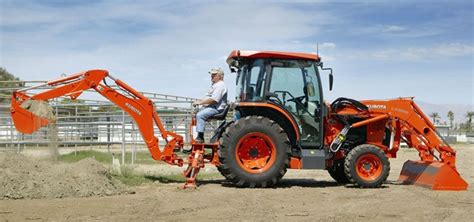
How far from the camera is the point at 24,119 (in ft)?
31.5

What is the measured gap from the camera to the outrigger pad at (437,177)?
9.89 meters

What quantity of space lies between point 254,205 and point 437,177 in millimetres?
3990

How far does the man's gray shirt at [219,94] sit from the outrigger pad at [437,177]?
3994mm

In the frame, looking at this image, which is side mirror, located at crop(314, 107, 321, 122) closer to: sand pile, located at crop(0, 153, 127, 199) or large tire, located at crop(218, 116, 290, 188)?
large tire, located at crop(218, 116, 290, 188)

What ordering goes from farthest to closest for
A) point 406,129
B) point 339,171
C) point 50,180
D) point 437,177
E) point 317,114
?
point 339,171 → point 406,129 → point 317,114 → point 437,177 → point 50,180

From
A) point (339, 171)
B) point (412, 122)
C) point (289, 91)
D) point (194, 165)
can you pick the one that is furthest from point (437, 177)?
point (194, 165)

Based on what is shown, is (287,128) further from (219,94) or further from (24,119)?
(24,119)

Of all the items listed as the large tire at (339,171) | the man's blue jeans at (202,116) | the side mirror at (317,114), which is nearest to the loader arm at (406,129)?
the side mirror at (317,114)

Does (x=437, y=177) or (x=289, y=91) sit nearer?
(x=437, y=177)

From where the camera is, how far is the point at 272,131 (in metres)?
9.80

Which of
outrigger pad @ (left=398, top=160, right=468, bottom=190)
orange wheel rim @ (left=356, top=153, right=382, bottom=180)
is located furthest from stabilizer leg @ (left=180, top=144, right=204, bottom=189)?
outrigger pad @ (left=398, top=160, right=468, bottom=190)

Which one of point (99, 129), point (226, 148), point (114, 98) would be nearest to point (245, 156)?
point (226, 148)

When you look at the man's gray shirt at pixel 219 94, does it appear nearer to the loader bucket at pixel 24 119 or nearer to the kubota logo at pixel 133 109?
the kubota logo at pixel 133 109

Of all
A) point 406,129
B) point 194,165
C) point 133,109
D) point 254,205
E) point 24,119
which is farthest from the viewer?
point 406,129
